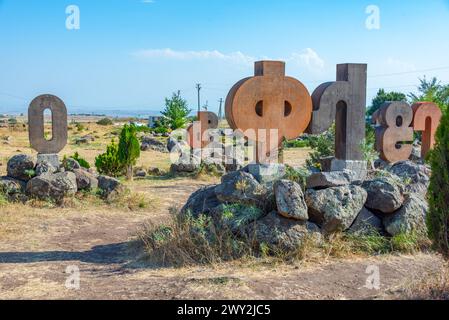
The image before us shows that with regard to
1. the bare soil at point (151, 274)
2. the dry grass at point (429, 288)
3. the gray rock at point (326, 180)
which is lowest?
the bare soil at point (151, 274)

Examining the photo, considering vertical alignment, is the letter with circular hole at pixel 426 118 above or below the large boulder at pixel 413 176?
above

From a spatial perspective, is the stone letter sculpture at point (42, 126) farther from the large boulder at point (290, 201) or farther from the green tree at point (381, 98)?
the green tree at point (381, 98)

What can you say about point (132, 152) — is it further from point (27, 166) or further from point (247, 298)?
point (247, 298)

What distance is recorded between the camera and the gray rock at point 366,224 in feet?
20.8

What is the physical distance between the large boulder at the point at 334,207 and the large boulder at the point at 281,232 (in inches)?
6.7

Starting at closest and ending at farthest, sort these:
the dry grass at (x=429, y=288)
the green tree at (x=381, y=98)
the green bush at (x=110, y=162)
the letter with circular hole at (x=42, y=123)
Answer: the dry grass at (x=429, y=288), the letter with circular hole at (x=42, y=123), the green bush at (x=110, y=162), the green tree at (x=381, y=98)

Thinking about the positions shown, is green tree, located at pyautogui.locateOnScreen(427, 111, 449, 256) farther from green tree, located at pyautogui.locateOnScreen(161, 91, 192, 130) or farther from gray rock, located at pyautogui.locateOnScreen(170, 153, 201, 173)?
green tree, located at pyautogui.locateOnScreen(161, 91, 192, 130)

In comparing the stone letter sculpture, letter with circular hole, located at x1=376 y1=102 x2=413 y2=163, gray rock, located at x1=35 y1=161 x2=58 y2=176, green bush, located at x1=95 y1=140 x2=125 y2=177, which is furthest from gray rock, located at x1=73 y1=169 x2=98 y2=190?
letter with circular hole, located at x1=376 y1=102 x2=413 y2=163

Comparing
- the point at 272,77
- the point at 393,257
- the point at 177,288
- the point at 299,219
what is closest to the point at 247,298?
the point at 177,288

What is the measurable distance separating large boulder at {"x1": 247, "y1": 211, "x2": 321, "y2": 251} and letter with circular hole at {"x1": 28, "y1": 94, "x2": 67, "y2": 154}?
653 cm

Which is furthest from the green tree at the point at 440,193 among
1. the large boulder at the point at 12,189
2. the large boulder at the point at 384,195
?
the large boulder at the point at 12,189

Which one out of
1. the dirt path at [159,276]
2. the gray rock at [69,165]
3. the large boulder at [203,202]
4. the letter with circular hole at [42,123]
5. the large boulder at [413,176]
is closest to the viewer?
the dirt path at [159,276]

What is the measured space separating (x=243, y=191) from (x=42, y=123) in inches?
251
